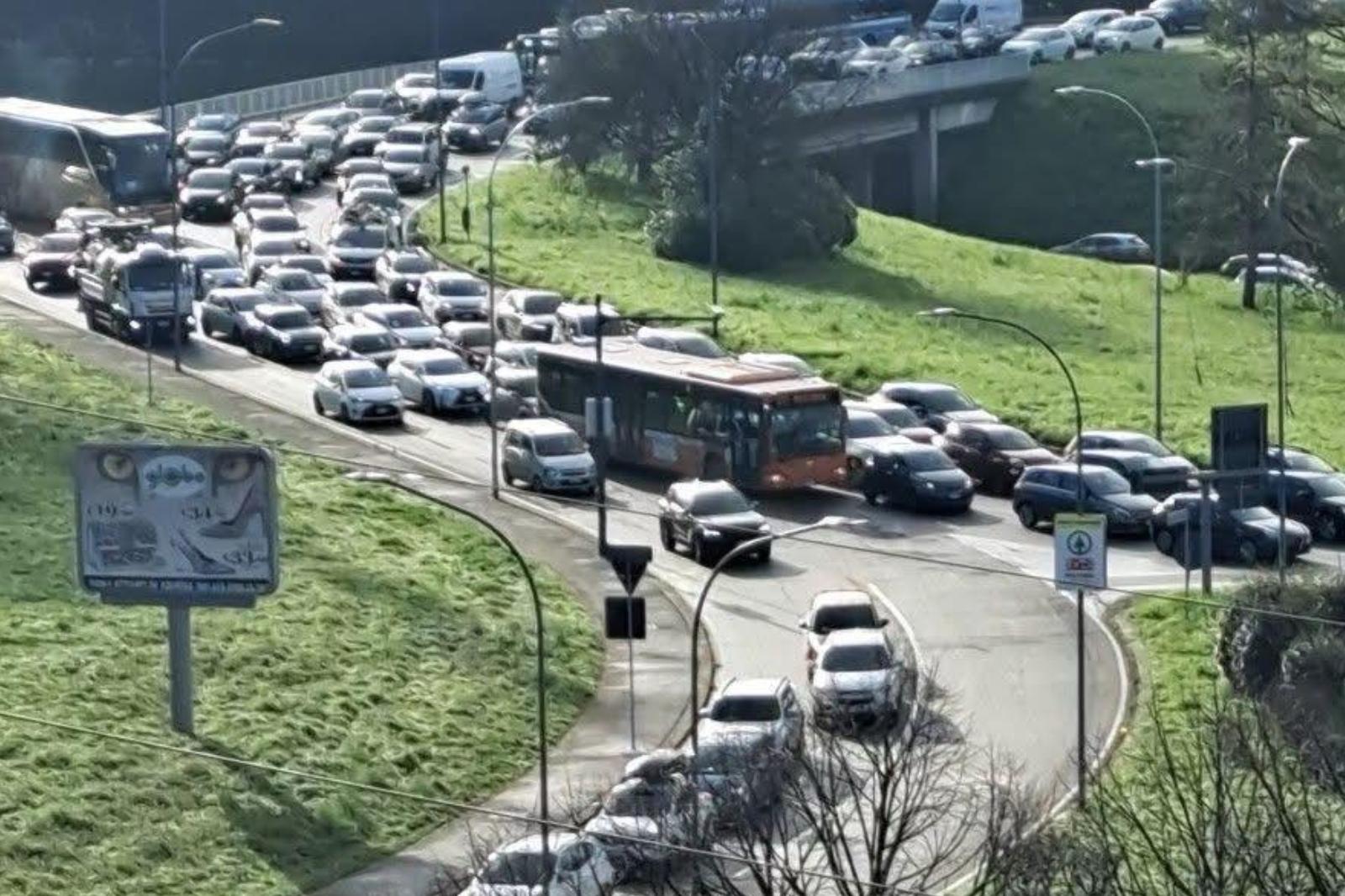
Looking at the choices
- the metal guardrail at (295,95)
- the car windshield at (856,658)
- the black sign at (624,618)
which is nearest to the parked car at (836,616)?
the car windshield at (856,658)

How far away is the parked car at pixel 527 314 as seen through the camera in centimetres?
5853

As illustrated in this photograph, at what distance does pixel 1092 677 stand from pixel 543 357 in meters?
15.9

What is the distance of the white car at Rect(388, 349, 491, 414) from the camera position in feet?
174

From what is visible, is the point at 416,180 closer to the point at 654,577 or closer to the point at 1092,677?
the point at 654,577

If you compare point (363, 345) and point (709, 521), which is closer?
point (709, 521)

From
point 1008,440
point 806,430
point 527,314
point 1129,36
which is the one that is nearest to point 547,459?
point 806,430

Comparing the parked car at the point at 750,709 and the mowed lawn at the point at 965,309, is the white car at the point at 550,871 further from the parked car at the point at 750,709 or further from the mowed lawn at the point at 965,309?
the mowed lawn at the point at 965,309

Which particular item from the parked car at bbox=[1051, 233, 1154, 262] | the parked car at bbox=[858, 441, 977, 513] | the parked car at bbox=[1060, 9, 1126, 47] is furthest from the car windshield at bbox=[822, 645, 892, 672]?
the parked car at bbox=[1060, 9, 1126, 47]

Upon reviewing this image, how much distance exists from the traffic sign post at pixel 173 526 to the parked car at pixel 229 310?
22.9 meters

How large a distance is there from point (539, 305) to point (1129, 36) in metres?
45.0

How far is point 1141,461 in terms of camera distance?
4900cm

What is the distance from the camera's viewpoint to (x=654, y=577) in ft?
147

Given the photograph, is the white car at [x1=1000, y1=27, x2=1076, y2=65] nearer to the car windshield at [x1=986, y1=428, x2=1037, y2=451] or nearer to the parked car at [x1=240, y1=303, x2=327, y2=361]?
the parked car at [x1=240, y1=303, x2=327, y2=361]

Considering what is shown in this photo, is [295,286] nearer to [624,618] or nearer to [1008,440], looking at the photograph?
[1008,440]
